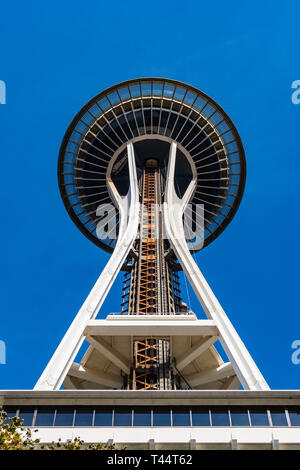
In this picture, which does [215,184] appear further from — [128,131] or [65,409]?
[65,409]

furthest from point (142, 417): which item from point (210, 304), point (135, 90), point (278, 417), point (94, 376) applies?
point (135, 90)

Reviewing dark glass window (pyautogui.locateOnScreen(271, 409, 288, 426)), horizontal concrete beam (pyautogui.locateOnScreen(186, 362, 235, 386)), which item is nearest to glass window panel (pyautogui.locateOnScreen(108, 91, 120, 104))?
horizontal concrete beam (pyautogui.locateOnScreen(186, 362, 235, 386))

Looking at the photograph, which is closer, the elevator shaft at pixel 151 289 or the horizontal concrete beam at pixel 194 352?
the horizontal concrete beam at pixel 194 352

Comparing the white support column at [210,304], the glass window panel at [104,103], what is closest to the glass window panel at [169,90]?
the glass window panel at [104,103]

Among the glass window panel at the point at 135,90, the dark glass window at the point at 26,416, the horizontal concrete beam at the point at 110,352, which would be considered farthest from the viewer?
the glass window panel at the point at 135,90

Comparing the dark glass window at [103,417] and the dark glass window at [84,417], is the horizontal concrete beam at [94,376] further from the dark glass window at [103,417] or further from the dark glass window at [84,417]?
the dark glass window at [103,417]
